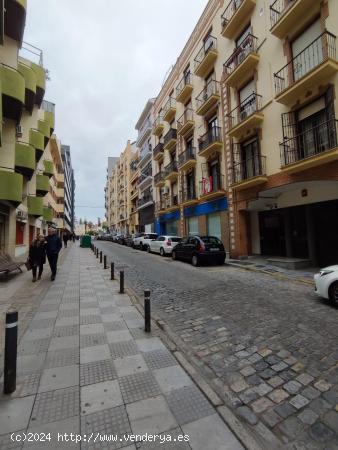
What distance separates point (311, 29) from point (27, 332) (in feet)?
48.4

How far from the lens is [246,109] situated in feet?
49.1

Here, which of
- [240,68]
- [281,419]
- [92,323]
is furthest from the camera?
[240,68]

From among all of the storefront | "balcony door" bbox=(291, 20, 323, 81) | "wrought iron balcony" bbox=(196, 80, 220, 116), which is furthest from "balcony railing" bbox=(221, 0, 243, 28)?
the storefront

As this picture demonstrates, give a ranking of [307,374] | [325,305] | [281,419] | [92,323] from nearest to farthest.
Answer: [281,419] → [307,374] → [92,323] → [325,305]

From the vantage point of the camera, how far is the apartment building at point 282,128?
10.1m

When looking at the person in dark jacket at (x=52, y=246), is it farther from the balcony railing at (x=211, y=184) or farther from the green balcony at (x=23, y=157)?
the balcony railing at (x=211, y=184)

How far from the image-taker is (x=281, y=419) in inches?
100.0

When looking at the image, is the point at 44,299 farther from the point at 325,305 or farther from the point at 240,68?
the point at 240,68

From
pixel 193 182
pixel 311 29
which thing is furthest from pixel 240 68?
pixel 193 182

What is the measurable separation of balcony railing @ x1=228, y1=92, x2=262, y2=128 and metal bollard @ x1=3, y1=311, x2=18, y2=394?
1381 cm

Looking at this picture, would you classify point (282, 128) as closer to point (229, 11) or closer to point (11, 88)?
point (229, 11)

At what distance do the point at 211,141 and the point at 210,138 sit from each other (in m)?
0.38

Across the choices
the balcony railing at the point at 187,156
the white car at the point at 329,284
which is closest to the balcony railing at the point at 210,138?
the balcony railing at the point at 187,156

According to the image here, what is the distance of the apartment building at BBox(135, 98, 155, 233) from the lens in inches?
1356
